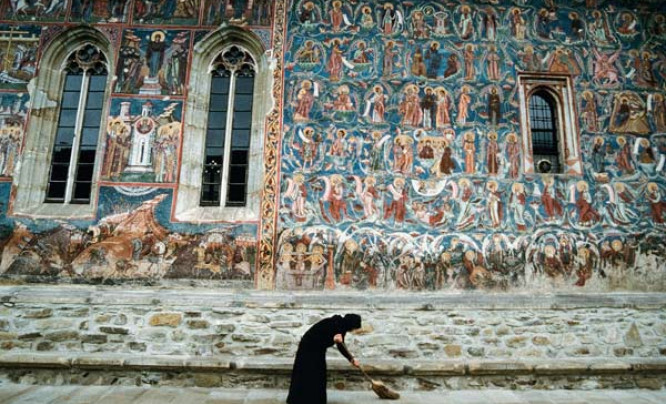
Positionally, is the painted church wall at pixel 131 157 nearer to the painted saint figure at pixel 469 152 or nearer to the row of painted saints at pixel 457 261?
the row of painted saints at pixel 457 261

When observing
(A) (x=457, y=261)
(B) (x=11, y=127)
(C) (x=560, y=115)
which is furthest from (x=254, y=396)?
(C) (x=560, y=115)

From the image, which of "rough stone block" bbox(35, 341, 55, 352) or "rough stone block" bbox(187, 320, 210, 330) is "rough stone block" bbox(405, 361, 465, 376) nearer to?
"rough stone block" bbox(187, 320, 210, 330)

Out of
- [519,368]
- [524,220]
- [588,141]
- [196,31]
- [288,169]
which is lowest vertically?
[519,368]

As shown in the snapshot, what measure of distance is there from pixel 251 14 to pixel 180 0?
4.61ft

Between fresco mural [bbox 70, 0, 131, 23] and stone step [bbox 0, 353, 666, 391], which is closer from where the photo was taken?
stone step [bbox 0, 353, 666, 391]

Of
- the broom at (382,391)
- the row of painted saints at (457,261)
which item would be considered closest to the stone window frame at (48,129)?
the row of painted saints at (457,261)

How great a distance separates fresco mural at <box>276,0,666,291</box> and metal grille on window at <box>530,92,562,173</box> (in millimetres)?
403

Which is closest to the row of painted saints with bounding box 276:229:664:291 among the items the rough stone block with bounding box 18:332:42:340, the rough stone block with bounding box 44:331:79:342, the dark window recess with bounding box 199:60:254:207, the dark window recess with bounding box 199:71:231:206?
the dark window recess with bounding box 199:60:254:207

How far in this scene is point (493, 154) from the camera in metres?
8.14

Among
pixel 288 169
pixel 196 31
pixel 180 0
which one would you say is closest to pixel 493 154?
pixel 288 169

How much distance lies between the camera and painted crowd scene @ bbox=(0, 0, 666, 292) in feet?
25.2

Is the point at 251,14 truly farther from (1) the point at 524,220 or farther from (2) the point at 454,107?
(1) the point at 524,220

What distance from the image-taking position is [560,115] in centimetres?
853

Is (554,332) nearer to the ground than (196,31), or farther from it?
nearer to the ground
